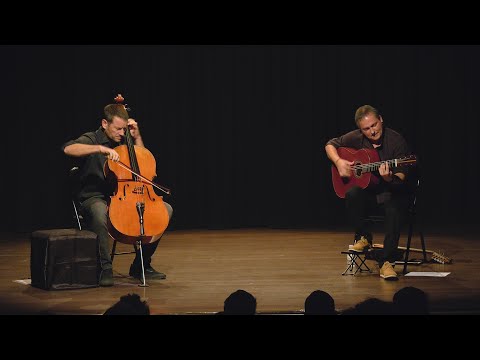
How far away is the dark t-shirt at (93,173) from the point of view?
518 centimetres

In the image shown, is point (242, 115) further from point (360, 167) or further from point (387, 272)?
point (387, 272)

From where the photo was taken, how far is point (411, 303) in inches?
104

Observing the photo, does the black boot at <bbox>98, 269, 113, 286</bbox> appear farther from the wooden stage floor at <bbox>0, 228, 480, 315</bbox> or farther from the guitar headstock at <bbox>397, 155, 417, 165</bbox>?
the guitar headstock at <bbox>397, 155, 417, 165</bbox>

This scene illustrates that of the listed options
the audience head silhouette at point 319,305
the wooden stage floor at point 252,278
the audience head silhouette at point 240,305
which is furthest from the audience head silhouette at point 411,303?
the wooden stage floor at point 252,278

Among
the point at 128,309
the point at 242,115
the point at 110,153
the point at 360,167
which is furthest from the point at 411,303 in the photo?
the point at 242,115

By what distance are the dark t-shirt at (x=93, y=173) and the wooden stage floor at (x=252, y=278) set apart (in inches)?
23.4

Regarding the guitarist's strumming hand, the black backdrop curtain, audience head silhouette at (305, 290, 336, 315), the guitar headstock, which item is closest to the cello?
the guitarist's strumming hand

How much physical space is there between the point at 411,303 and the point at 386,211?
2.63m

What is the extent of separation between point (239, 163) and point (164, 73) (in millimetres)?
1324

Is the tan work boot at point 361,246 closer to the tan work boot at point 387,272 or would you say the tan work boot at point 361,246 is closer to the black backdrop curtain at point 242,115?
the tan work boot at point 387,272

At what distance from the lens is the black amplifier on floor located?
16.0 feet

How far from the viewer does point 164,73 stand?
8.69 metres

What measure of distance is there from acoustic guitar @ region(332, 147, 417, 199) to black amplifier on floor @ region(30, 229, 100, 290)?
172 cm

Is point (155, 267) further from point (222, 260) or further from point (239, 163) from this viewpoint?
point (239, 163)
